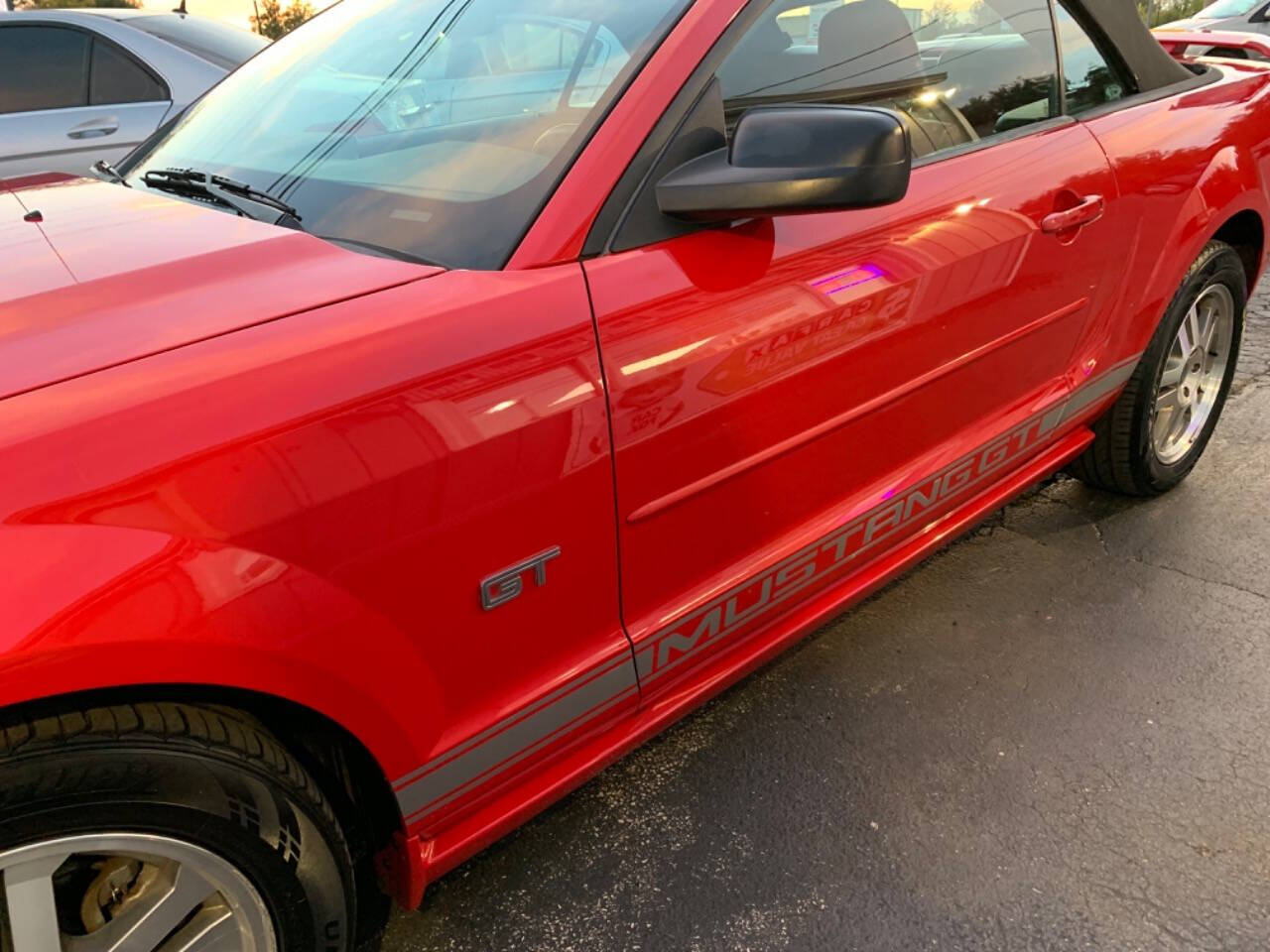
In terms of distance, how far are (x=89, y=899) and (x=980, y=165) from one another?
6.27 ft

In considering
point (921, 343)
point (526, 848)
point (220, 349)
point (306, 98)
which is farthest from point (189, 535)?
point (921, 343)

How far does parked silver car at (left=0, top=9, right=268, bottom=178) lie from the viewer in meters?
4.47

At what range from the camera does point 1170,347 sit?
8.84 ft

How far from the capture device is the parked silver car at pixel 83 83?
176 inches

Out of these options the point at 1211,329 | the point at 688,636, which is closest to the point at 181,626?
the point at 688,636

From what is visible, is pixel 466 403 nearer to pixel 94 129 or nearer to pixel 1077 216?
pixel 1077 216

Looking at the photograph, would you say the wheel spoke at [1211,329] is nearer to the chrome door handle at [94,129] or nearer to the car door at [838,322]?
the car door at [838,322]

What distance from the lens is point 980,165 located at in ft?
6.39

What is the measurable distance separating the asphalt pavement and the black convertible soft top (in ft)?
4.13

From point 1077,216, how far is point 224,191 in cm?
171

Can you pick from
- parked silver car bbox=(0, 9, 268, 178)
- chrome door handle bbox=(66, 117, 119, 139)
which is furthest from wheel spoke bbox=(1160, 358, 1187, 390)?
chrome door handle bbox=(66, 117, 119, 139)

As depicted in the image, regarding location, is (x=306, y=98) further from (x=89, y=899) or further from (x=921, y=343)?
(x=89, y=899)

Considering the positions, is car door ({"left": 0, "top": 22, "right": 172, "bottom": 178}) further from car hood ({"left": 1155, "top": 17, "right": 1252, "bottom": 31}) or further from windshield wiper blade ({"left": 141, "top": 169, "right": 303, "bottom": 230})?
car hood ({"left": 1155, "top": 17, "right": 1252, "bottom": 31})

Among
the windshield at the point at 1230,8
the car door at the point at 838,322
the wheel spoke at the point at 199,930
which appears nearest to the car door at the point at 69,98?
the car door at the point at 838,322
